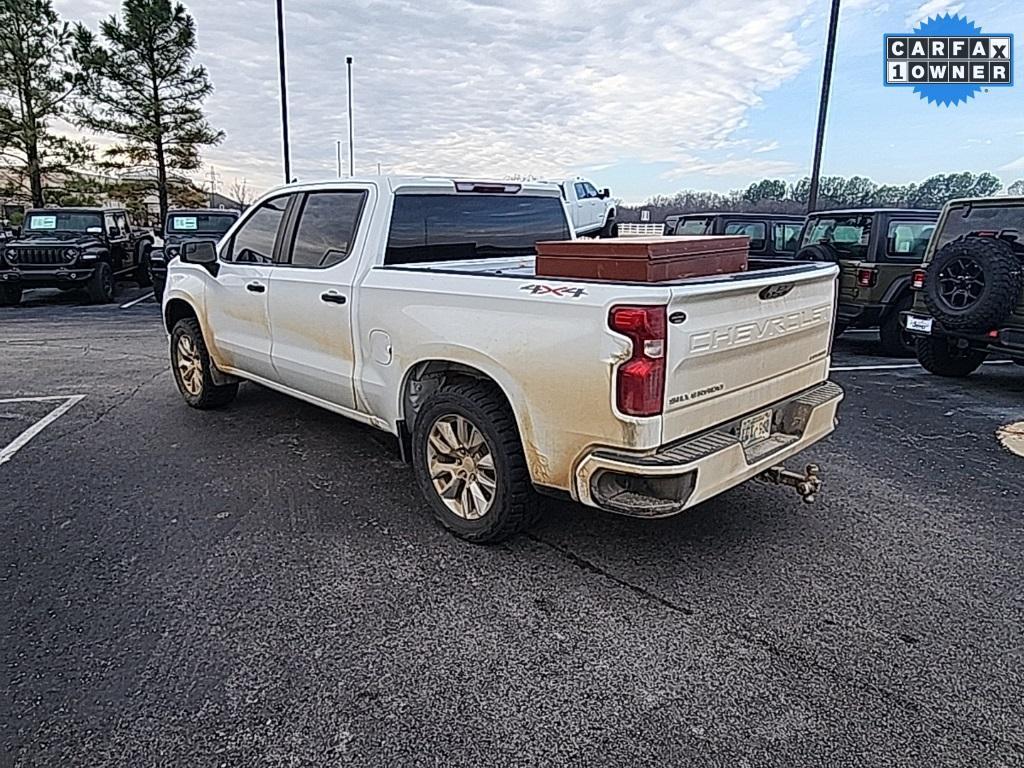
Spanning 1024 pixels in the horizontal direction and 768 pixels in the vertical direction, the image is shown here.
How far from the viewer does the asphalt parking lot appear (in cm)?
238

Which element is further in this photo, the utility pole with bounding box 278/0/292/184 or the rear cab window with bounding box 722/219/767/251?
the utility pole with bounding box 278/0/292/184

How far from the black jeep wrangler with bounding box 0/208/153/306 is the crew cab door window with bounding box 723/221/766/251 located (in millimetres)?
11247

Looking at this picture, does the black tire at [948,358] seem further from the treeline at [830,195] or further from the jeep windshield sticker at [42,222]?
the jeep windshield sticker at [42,222]

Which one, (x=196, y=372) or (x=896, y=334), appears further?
(x=896, y=334)

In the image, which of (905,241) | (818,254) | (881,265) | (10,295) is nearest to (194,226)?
(10,295)

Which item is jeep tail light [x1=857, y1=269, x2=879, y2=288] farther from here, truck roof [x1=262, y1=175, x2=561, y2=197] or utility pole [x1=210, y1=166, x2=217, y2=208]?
utility pole [x1=210, y1=166, x2=217, y2=208]

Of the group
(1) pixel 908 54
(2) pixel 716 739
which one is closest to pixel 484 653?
(2) pixel 716 739

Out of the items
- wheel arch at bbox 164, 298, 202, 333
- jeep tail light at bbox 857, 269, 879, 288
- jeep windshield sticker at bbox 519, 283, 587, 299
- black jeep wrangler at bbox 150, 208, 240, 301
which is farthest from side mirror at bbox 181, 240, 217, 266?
black jeep wrangler at bbox 150, 208, 240, 301

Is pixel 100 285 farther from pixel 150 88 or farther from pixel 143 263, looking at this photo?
pixel 150 88

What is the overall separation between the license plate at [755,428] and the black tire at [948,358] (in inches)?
201

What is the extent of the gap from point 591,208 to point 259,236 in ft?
47.1

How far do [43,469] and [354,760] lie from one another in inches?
140

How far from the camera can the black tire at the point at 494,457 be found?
3477 mm

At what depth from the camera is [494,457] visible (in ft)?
11.6
